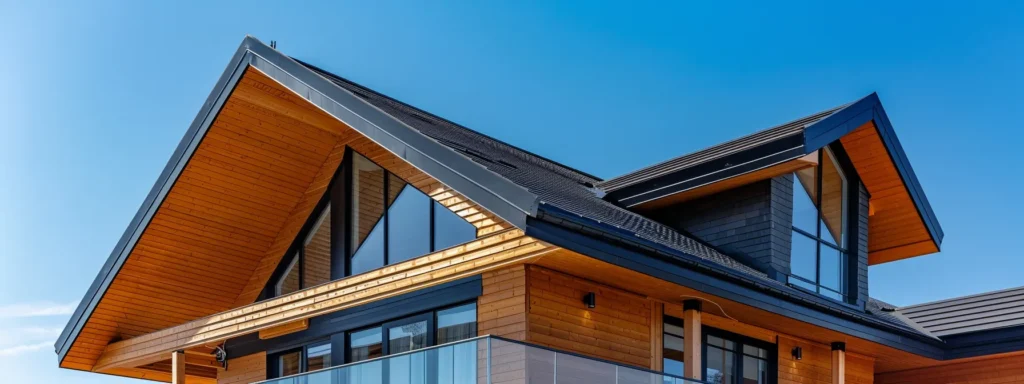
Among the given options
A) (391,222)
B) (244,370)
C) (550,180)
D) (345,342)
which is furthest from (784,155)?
(244,370)

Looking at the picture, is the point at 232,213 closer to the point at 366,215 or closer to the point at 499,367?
the point at 366,215

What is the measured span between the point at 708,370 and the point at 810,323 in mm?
1513

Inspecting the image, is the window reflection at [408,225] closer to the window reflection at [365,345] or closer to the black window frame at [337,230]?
the black window frame at [337,230]

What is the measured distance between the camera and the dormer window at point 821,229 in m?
17.5

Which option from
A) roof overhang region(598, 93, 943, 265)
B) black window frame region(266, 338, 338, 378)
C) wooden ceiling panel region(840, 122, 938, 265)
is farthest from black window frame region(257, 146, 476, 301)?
wooden ceiling panel region(840, 122, 938, 265)

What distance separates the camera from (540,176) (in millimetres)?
17250

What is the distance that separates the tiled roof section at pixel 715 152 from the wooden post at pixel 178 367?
6785 mm

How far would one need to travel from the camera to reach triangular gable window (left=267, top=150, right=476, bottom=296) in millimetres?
→ 15734

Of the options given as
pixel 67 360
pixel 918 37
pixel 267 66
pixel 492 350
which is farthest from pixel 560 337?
pixel 918 37

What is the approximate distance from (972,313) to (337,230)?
9878mm

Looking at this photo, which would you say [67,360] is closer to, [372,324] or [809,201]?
[372,324]

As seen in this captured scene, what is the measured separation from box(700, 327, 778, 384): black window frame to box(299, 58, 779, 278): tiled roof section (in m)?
1.00

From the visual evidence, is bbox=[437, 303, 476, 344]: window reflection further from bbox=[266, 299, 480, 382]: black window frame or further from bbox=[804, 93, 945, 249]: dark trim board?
bbox=[804, 93, 945, 249]: dark trim board

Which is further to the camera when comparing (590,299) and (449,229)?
(449,229)
